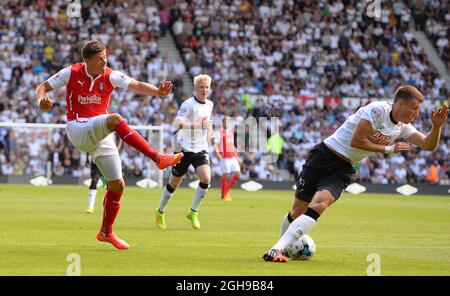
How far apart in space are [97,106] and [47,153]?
25216 millimetres

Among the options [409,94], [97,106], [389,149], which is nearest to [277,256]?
[389,149]

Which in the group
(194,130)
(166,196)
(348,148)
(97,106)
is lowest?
(166,196)

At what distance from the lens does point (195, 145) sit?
17234 mm

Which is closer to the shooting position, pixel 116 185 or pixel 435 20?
pixel 116 185

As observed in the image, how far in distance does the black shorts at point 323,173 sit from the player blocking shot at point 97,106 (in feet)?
5.25

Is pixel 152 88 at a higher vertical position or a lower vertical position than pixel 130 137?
higher

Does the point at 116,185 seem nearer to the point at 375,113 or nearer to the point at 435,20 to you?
the point at 375,113

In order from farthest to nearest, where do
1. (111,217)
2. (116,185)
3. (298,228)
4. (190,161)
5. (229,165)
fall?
(229,165) → (190,161) → (111,217) → (116,185) → (298,228)

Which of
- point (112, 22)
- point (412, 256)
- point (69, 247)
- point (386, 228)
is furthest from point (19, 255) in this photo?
point (112, 22)

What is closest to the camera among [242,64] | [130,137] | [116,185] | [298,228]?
[298,228]

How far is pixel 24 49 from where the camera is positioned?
131 ft

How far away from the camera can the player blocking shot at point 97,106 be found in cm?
1180

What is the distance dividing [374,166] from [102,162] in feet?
94.2
